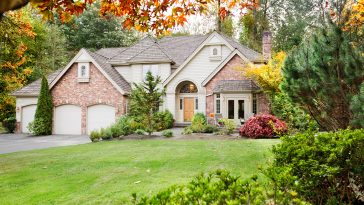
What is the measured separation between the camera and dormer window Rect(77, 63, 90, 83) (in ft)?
84.9

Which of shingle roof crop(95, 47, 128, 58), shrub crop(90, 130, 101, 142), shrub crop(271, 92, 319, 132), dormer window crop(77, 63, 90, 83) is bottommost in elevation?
shrub crop(90, 130, 101, 142)

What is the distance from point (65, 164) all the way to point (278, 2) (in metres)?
37.1

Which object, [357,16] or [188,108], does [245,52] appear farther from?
[357,16]

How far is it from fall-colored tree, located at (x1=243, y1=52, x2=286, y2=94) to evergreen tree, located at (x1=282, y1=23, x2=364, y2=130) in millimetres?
13854

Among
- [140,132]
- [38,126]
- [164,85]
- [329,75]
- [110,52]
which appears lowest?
[140,132]

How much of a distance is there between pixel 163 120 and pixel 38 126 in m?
8.91

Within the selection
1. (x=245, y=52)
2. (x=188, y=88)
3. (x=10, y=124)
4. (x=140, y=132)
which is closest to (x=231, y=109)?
(x=188, y=88)

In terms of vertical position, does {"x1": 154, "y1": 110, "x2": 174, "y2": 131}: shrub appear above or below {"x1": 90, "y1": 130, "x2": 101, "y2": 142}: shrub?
above

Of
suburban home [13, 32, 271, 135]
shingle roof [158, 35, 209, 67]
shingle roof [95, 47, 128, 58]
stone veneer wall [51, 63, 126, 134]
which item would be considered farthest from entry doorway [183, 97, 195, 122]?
shingle roof [95, 47, 128, 58]

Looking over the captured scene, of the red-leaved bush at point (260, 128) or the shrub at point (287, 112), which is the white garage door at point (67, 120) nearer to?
the red-leaved bush at point (260, 128)

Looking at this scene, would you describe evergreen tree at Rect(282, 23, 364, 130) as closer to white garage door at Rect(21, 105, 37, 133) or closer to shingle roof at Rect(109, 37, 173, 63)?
shingle roof at Rect(109, 37, 173, 63)

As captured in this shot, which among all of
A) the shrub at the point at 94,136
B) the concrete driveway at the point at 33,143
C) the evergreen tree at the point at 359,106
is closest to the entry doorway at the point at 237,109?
the shrub at the point at 94,136

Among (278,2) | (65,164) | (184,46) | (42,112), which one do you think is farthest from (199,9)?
(278,2)

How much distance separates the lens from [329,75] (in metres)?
6.37
